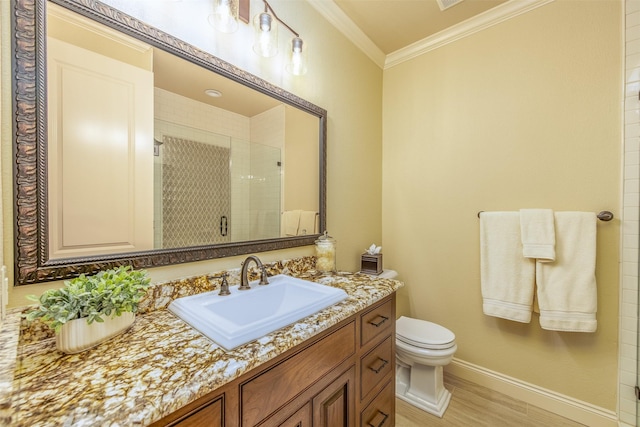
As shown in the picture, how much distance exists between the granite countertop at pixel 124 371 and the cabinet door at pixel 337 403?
0.27m

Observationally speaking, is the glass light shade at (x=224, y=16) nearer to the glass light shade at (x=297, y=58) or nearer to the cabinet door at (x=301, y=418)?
the glass light shade at (x=297, y=58)

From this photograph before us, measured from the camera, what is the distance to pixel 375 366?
1.21m

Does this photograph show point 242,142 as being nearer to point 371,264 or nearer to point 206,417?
point 206,417

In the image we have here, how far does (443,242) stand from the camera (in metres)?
2.04

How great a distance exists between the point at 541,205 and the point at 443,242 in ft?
2.16

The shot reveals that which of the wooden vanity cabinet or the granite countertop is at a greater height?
the granite countertop

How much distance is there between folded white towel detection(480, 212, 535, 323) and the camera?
5.29 ft

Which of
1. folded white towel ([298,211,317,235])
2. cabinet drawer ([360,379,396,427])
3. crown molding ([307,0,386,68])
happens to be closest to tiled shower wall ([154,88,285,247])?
folded white towel ([298,211,317,235])

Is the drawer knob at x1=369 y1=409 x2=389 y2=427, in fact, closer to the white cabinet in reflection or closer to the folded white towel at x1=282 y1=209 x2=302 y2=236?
the folded white towel at x1=282 y1=209 x2=302 y2=236

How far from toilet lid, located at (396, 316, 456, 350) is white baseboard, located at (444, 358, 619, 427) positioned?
1.48 feet

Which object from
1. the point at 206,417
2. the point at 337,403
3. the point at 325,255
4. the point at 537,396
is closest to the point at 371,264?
the point at 325,255

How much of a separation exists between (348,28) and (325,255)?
66.0 inches

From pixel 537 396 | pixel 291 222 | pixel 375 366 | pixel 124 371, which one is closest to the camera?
pixel 124 371

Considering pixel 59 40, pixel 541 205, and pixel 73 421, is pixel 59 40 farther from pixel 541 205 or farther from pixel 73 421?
pixel 541 205
